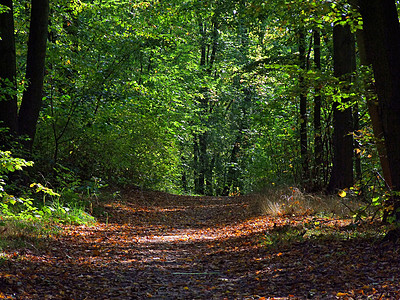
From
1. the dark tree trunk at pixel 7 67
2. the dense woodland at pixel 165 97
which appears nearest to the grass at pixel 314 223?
the dense woodland at pixel 165 97

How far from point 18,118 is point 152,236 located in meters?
4.26

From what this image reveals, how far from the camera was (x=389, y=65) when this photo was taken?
5.47 metres

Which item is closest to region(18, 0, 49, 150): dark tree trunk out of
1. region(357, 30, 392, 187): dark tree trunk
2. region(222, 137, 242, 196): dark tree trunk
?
region(357, 30, 392, 187): dark tree trunk

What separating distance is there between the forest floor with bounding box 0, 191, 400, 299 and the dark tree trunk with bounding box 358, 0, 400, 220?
3.66 ft

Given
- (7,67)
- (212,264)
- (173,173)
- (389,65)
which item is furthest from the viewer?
(173,173)

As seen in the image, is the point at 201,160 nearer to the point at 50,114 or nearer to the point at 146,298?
the point at 50,114

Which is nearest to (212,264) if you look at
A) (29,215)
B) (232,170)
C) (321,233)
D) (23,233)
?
(321,233)

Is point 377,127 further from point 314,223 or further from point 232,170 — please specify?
point 232,170

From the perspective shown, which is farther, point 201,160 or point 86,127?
point 201,160

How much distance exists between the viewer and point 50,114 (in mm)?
11438

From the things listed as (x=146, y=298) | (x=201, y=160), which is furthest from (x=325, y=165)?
(x=201, y=160)

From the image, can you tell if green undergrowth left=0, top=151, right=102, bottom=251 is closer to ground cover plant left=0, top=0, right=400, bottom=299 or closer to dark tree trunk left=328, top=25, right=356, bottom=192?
ground cover plant left=0, top=0, right=400, bottom=299

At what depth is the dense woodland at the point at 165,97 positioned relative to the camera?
6637mm

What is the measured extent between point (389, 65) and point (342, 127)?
590 cm
